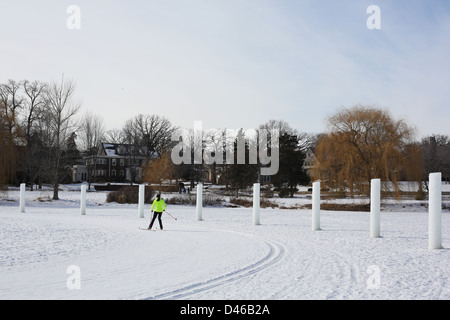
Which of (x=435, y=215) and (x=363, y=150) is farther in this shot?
(x=363, y=150)

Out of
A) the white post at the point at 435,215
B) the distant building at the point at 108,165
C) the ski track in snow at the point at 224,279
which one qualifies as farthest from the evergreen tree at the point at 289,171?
the ski track in snow at the point at 224,279

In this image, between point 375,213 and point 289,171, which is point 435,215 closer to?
point 375,213

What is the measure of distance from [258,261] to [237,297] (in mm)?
3318

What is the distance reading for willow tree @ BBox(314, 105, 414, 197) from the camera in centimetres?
3538

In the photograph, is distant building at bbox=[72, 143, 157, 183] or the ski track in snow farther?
distant building at bbox=[72, 143, 157, 183]

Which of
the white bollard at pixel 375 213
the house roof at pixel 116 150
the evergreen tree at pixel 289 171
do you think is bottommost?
the white bollard at pixel 375 213

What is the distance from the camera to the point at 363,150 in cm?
3619

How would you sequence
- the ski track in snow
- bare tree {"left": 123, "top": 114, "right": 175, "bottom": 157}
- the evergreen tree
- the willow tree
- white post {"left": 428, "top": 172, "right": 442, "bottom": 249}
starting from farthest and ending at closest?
bare tree {"left": 123, "top": 114, "right": 175, "bottom": 157} < the evergreen tree < the willow tree < white post {"left": 428, "top": 172, "right": 442, "bottom": 249} < the ski track in snow

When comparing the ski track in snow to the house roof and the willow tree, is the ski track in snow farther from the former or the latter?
the house roof

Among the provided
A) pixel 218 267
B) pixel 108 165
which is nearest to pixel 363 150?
pixel 218 267

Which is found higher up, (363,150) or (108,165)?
(108,165)

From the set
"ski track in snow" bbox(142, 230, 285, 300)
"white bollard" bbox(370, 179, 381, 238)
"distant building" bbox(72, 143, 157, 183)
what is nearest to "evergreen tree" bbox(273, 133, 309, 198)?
"white bollard" bbox(370, 179, 381, 238)

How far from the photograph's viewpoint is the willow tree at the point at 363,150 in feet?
116

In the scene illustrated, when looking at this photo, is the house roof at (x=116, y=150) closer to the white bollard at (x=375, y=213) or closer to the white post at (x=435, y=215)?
the white bollard at (x=375, y=213)
